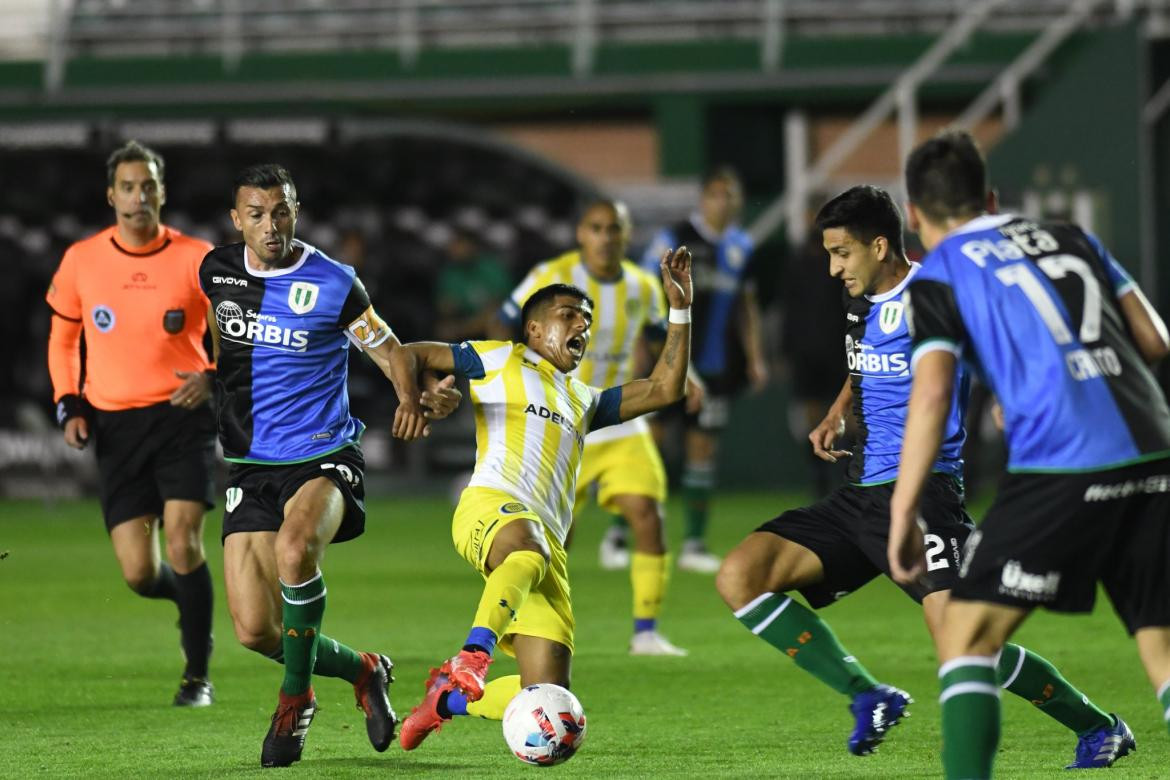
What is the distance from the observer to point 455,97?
22875 mm

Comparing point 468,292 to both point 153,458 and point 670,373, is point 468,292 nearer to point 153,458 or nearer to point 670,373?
point 153,458

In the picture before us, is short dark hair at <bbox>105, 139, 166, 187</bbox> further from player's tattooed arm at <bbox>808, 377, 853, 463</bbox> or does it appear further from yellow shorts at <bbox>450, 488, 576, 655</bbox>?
player's tattooed arm at <bbox>808, 377, 853, 463</bbox>

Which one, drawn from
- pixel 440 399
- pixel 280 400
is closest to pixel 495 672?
pixel 280 400

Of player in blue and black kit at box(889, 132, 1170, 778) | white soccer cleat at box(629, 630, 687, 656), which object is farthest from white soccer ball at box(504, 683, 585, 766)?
white soccer cleat at box(629, 630, 687, 656)

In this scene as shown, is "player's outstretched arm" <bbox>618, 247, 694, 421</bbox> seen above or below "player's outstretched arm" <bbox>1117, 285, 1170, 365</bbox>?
below

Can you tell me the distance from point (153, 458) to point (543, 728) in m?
2.65

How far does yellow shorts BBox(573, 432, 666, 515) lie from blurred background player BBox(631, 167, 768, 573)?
271 centimetres

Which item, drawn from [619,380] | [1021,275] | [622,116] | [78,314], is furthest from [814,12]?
[1021,275]

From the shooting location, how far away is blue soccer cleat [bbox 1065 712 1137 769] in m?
6.20

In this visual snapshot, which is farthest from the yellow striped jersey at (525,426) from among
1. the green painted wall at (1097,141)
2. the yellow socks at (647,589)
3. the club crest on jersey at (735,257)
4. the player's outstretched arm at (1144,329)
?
the green painted wall at (1097,141)

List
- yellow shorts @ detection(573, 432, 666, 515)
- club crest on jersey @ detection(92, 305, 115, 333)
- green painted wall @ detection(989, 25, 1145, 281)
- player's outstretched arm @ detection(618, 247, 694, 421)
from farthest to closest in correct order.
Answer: green painted wall @ detection(989, 25, 1145, 281) → yellow shorts @ detection(573, 432, 666, 515) → club crest on jersey @ detection(92, 305, 115, 333) → player's outstretched arm @ detection(618, 247, 694, 421)

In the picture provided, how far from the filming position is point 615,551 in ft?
44.1

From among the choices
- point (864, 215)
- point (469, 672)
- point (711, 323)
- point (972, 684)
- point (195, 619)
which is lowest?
point (195, 619)

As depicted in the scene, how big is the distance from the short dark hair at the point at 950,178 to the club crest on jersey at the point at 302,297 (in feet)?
8.76
